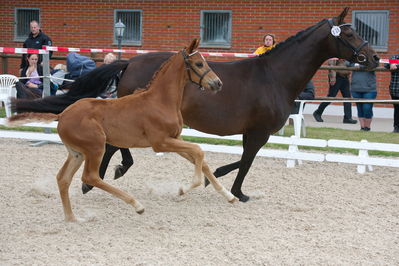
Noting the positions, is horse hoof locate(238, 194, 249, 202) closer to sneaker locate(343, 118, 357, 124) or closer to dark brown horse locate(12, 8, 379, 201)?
dark brown horse locate(12, 8, 379, 201)

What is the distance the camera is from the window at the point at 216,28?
17.2 m

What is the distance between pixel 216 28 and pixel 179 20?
1.04 m

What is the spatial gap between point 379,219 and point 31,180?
407cm

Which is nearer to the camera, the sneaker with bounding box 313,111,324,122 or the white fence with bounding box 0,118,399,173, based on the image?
the white fence with bounding box 0,118,399,173

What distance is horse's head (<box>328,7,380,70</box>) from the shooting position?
270 inches

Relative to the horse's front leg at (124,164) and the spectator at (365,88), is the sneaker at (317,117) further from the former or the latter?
the horse's front leg at (124,164)

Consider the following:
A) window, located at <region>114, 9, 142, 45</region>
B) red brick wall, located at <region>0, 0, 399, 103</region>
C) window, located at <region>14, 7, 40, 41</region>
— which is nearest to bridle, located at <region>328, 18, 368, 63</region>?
red brick wall, located at <region>0, 0, 399, 103</region>

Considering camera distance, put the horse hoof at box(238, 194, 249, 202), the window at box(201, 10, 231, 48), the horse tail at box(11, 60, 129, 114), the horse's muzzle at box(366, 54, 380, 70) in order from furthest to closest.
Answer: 1. the window at box(201, 10, 231, 48)
2. the horse's muzzle at box(366, 54, 380, 70)
3. the horse hoof at box(238, 194, 249, 202)
4. the horse tail at box(11, 60, 129, 114)

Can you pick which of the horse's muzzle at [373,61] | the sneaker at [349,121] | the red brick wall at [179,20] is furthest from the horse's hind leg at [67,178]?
Answer: the red brick wall at [179,20]

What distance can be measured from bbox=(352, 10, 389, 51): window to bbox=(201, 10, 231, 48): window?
3.34 metres

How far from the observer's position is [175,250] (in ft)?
16.0

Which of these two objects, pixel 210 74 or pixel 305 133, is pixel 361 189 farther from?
pixel 305 133

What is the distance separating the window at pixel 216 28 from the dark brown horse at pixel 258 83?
10.3 m

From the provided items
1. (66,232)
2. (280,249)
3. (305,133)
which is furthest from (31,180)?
(305,133)
